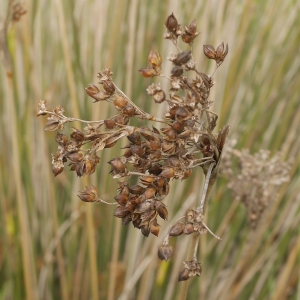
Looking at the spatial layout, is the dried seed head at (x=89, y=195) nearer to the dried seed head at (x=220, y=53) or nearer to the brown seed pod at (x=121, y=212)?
the brown seed pod at (x=121, y=212)

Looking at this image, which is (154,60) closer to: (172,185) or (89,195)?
(89,195)

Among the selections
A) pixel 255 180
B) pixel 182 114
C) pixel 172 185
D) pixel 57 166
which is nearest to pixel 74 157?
pixel 57 166

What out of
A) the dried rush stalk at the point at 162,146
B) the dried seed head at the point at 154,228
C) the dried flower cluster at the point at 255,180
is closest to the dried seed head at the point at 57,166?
the dried rush stalk at the point at 162,146

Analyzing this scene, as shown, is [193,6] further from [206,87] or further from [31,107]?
[206,87]

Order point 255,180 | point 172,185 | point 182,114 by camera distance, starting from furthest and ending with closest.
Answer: point 172,185 < point 255,180 < point 182,114

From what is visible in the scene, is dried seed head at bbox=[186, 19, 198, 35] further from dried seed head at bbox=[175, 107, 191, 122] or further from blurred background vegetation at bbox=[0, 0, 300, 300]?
blurred background vegetation at bbox=[0, 0, 300, 300]

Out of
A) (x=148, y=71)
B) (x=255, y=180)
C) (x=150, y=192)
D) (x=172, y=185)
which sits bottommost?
(x=172, y=185)
